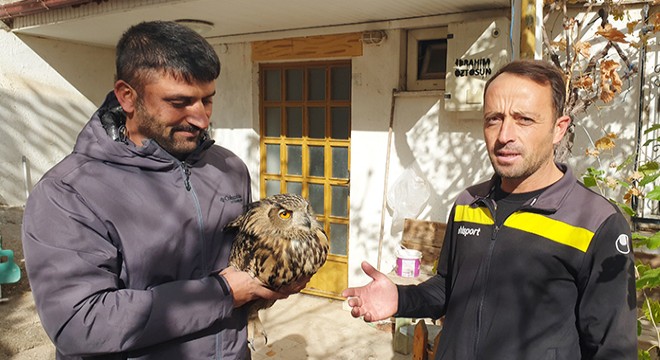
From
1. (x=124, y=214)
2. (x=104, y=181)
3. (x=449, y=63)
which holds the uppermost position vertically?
(x=449, y=63)

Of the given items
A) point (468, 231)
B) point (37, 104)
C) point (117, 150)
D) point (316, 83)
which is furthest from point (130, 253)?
point (37, 104)

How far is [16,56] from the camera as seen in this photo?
5.59 metres

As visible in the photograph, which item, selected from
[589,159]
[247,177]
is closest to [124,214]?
[247,177]

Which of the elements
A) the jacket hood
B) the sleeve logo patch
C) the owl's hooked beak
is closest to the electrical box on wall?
the sleeve logo patch

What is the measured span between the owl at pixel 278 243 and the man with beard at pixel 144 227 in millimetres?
56

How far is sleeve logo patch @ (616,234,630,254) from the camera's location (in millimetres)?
1478

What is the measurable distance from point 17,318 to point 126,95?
14.8ft

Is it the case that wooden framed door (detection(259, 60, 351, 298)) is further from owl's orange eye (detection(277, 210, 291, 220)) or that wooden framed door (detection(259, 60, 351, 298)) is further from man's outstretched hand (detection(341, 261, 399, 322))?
owl's orange eye (detection(277, 210, 291, 220))

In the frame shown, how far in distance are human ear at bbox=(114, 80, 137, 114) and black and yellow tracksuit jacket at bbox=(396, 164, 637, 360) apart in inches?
52.9

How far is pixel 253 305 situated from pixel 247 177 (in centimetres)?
53

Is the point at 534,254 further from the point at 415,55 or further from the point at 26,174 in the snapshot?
the point at 26,174

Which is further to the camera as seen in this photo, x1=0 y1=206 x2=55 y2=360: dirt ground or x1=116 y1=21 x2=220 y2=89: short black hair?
x1=0 y1=206 x2=55 y2=360: dirt ground

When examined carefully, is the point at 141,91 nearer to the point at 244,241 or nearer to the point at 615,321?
the point at 244,241

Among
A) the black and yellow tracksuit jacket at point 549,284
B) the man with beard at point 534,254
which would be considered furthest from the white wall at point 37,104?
the black and yellow tracksuit jacket at point 549,284
